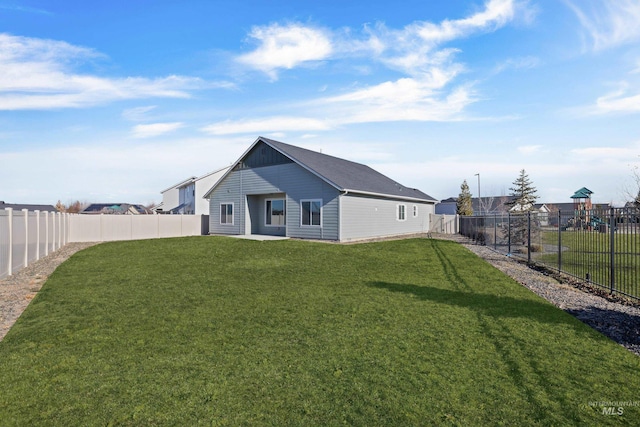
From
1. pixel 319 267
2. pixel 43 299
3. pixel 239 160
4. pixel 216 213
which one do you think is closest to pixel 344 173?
pixel 239 160

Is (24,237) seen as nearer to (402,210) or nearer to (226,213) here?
(226,213)

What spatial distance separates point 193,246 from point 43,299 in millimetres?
9603

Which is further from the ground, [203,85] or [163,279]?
[203,85]

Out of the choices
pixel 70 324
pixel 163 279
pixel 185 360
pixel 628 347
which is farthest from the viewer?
pixel 163 279

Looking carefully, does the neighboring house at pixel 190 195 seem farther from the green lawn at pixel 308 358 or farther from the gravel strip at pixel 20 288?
the green lawn at pixel 308 358

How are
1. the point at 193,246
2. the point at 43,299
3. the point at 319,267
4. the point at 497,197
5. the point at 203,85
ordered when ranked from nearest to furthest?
the point at 43,299 → the point at 319,267 → the point at 203,85 → the point at 193,246 → the point at 497,197

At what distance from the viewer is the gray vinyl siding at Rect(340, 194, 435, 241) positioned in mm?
19312

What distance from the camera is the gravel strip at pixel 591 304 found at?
214 inches

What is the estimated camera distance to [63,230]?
19.1 m

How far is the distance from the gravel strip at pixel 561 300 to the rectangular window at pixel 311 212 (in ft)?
32.9

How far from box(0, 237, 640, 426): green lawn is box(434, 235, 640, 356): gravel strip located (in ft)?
1.35

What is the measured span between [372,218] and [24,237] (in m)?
17.0

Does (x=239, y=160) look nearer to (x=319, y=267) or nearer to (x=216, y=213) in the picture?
(x=216, y=213)

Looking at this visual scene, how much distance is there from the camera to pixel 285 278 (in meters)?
9.79
